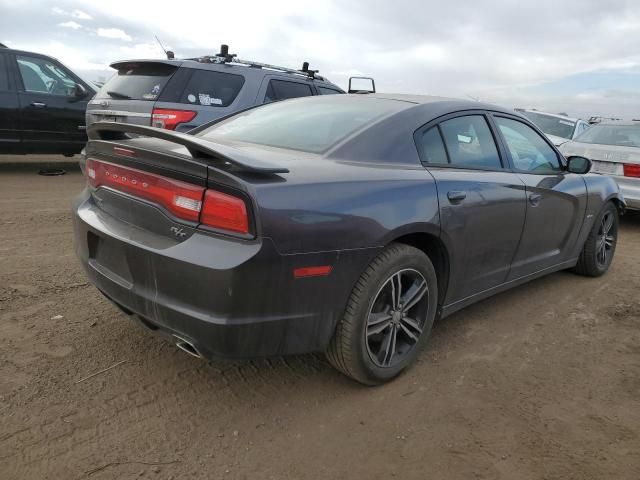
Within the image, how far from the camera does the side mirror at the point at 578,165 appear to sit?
13.7ft

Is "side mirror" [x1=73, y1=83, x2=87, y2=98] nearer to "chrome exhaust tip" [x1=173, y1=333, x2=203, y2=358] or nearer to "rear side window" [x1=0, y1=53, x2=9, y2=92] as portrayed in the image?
"rear side window" [x1=0, y1=53, x2=9, y2=92]

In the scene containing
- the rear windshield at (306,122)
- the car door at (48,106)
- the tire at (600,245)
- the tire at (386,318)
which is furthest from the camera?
the car door at (48,106)

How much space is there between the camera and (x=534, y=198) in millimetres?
3617

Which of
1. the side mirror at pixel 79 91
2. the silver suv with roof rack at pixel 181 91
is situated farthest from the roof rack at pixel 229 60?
the side mirror at pixel 79 91

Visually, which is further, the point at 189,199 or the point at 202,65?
the point at 202,65

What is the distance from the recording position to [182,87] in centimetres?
612

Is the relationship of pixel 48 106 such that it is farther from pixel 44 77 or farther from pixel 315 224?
pixel 315 224

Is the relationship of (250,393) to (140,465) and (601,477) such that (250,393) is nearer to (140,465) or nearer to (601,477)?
(140,465)

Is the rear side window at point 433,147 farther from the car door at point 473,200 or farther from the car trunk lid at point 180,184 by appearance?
the car trunk lid at point 180,184

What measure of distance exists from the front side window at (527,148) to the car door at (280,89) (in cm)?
347

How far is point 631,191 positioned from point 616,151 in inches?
23.7

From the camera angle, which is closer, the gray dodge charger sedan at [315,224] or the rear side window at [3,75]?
the gray dodge charger sedan at [315,224]

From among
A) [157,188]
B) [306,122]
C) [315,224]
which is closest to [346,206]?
[315,224]

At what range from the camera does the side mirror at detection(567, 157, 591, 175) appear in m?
4.18
